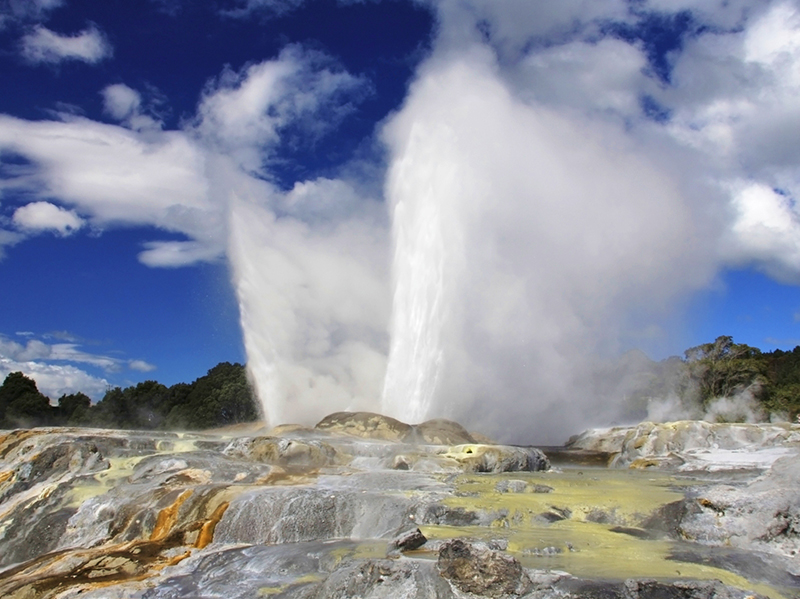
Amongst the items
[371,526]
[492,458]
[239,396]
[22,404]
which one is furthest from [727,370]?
[22,404]

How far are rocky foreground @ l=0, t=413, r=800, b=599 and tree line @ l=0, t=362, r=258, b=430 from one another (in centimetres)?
3643

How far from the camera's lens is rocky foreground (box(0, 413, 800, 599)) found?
802 centimetres

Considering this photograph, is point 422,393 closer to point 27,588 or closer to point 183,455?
point 183,455

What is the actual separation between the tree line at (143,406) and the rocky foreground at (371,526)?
36.4 meters

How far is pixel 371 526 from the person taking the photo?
1162 centimetres

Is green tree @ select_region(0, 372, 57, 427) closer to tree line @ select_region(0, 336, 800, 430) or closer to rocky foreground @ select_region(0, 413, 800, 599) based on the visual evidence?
tree line @ select_region(0, 336, 800, 430)

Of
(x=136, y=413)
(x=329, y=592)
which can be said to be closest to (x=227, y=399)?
(x=136, y=413)

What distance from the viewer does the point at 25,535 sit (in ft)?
44.7

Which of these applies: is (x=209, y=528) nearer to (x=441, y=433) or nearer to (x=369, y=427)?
(x=369, y=427)

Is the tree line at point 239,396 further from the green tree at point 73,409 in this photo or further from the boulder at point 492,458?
the boulder at point 492,458

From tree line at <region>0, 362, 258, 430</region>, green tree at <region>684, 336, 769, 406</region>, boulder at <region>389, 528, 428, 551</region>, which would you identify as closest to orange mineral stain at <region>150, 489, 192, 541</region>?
boulder at <region>389, 528, 428, 551</region>

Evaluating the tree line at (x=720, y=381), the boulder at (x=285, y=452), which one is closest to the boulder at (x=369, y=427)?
the boulder at (x=285, y=452)

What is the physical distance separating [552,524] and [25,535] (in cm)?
1179

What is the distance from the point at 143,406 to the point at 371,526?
53426 mm
